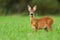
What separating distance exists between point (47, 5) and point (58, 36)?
86.4 feet

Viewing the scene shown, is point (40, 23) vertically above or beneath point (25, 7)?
above

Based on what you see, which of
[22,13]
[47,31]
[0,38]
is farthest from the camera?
[22,13]

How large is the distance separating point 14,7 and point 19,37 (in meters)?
27.4

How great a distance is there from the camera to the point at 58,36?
1259 centimetres

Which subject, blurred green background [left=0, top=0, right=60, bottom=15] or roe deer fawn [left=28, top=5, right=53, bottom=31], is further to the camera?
blurred green background [left=0, top=0, right=60, bottom=15]

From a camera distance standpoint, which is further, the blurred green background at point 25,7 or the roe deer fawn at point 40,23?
the blurred green background at point 25,7

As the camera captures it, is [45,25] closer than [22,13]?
Yes

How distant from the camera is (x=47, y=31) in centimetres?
1416

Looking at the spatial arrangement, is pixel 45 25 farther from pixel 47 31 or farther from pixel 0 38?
pixel 0 38

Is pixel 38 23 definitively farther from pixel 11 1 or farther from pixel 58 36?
pixel 11 1

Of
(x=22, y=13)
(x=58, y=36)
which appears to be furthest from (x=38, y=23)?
(x=22, y=13)

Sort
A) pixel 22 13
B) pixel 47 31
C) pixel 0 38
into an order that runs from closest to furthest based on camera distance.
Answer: pixel 0 38
pixel 47 31
pixel 22 13

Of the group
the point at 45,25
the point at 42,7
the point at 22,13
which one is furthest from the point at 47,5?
the point at 45,25

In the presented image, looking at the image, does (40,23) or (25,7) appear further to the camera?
(25,7)
